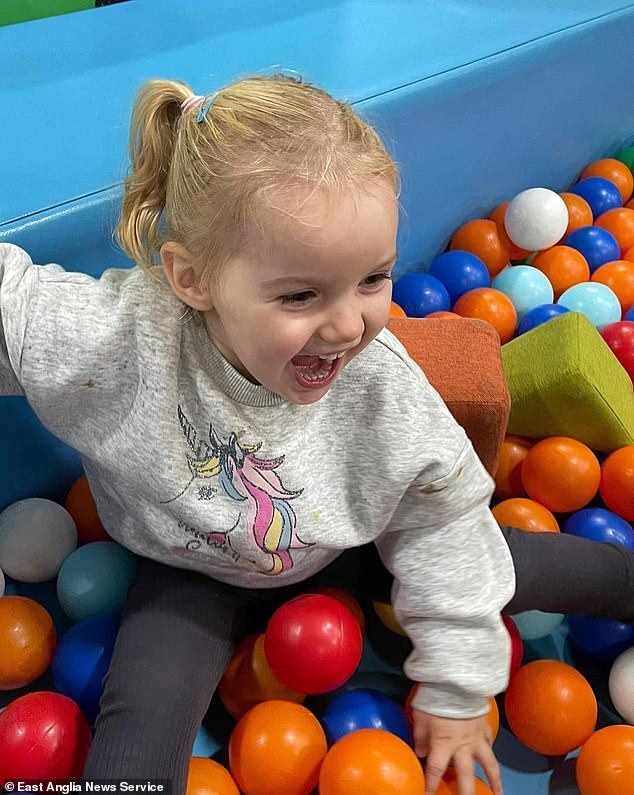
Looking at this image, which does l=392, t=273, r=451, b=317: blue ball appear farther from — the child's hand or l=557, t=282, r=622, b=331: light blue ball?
the child's hand

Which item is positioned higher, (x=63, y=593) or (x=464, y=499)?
(x=464, y=499)

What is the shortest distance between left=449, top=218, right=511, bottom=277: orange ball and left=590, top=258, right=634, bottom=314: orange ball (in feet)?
0.54

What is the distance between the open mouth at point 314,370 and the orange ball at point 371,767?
34 cm

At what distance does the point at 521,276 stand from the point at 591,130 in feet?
1.57

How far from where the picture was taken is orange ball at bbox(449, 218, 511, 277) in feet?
4.84

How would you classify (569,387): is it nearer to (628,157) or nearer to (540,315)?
(540,315)

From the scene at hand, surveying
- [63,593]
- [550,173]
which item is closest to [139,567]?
[63,593]

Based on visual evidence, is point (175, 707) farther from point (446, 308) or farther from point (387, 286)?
point (446, 308)

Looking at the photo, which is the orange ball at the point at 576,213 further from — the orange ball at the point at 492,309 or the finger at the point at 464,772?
the finger at the point at 464,772

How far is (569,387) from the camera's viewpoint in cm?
108

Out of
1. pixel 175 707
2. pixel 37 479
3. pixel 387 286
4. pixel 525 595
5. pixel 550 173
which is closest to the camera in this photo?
pixel 387 286

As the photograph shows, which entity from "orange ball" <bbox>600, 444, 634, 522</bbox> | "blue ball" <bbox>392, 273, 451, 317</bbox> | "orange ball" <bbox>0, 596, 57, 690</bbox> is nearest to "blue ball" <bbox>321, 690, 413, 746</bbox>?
"orange ball" <bbox>0, 596, 57, 690</bbox>

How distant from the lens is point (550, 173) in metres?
1.63

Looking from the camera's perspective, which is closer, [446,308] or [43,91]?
[43,91]
